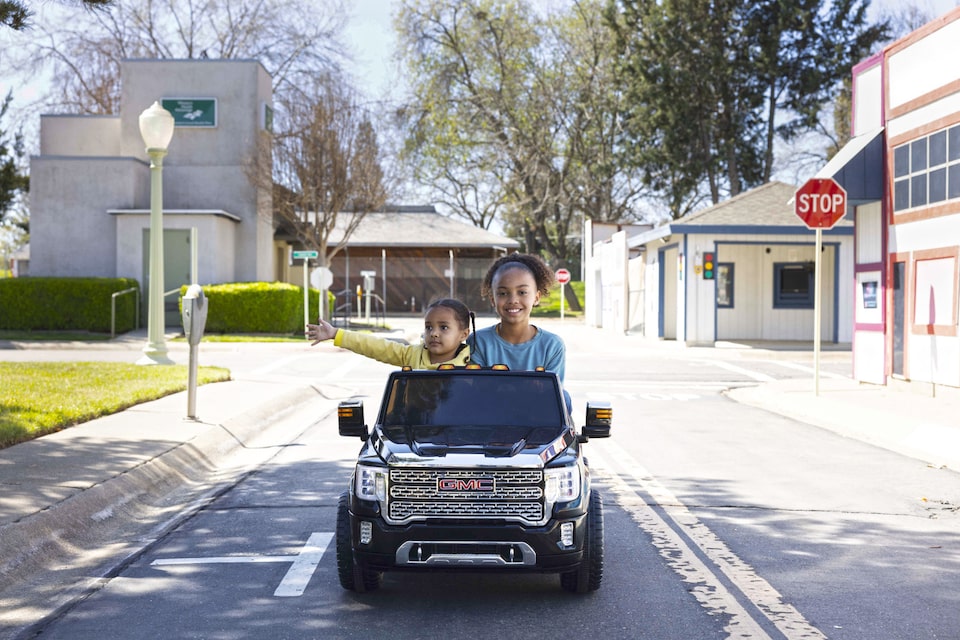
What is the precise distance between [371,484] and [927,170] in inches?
549

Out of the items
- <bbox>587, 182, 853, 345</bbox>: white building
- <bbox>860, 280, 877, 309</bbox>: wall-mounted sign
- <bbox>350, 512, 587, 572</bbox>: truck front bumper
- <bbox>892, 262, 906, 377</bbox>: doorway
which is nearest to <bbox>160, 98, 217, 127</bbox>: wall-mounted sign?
<bbox>587, 182, 853, 345</bbox>: white building

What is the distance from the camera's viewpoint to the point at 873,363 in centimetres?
1902

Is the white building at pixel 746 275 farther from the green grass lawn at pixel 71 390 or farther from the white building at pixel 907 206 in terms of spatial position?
the green grass lawn at pixel 71 390

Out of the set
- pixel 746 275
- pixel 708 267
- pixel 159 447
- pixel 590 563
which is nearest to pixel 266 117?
pixel 708 267

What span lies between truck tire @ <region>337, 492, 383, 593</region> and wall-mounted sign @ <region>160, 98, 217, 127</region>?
108 ft

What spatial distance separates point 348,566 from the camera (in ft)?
18.5

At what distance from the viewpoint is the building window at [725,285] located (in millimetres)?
33281

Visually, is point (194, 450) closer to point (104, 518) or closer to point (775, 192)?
point (104, 518)

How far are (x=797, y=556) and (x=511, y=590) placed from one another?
2.01m

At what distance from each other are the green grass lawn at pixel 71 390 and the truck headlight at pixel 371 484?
6.05 metres

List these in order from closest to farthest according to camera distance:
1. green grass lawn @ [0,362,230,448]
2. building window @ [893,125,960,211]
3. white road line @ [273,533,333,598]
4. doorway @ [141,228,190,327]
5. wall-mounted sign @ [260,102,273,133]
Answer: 1. white road line @ [273,533,333,598]
2. green grass lawn @ [0,362,230,448]
3. building window @ [893,125,960,211]
4. doorway @ [141,228,190,327]
5. wall-mounted sign @ [260,102,273,133]

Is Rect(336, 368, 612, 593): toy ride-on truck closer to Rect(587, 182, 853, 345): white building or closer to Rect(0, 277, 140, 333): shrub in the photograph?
Rect(587, 182, 853, 345): white building

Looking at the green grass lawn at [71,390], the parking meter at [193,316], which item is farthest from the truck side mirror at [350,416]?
the parking meter at [193,316]

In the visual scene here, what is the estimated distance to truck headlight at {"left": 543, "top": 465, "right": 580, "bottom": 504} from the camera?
539 cm
